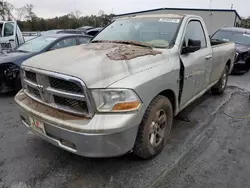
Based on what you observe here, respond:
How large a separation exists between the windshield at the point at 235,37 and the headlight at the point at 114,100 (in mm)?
8117

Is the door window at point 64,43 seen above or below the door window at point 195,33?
below

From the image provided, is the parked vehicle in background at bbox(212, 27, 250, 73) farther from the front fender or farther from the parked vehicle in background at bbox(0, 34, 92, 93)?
the front fender

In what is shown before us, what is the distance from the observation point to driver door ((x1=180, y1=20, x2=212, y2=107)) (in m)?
3.42

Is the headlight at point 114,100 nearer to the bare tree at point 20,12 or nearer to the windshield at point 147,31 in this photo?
the windshield at point 147,31

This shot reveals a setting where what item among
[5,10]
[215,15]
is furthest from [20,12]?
[215,15]

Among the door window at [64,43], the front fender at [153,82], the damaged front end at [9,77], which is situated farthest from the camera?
the door window at [64,43]

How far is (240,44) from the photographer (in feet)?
29.2

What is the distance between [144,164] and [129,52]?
4.52ft

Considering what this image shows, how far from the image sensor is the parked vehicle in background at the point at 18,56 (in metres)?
5.28

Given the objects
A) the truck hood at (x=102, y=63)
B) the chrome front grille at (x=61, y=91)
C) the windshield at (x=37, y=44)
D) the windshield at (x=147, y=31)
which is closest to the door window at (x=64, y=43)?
the windshield at (x=37, y=44)

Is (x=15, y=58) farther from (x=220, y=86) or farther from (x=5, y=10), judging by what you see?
(x=5, y=10)

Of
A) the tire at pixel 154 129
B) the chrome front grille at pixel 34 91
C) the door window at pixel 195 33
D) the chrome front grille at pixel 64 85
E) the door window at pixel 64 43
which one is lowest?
the tire at pixel 154 129

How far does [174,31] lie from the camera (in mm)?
3449

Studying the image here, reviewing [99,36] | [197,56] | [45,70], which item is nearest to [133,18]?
[99,36]
